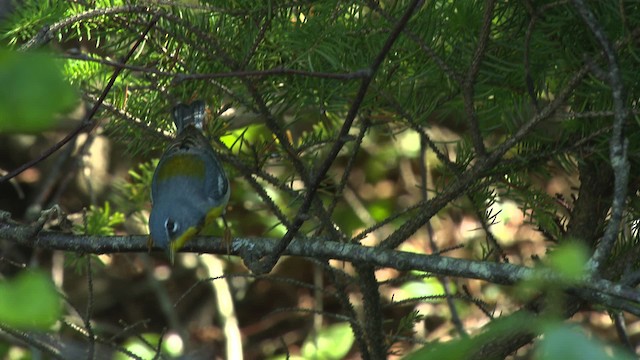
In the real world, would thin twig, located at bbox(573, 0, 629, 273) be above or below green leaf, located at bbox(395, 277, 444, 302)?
below

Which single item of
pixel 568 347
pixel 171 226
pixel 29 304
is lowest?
pixel 568 347

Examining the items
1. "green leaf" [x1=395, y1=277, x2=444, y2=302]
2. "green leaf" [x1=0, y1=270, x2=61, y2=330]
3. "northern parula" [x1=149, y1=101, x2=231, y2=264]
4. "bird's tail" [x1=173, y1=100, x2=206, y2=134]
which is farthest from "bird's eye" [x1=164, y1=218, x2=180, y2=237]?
"green leaf" [x1=395, y1=277, x2=444, y2=302]

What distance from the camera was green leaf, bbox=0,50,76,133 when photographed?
0.66 metres

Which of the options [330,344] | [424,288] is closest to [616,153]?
[330,344]

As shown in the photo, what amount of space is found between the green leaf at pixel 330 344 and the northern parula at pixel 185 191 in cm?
185

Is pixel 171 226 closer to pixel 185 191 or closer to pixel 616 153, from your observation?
pixel 185 191

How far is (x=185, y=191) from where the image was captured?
365 cm

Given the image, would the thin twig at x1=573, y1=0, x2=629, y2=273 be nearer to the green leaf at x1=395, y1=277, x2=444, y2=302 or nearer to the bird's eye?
the bird's eye

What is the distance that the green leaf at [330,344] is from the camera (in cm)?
512

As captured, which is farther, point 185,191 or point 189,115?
point 185,191

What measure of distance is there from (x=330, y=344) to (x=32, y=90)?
15.3 feet

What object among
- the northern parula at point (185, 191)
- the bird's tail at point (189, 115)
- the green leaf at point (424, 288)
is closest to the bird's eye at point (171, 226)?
the northern parula at point (185, 191)

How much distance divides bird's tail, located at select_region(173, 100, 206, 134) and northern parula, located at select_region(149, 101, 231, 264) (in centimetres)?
2

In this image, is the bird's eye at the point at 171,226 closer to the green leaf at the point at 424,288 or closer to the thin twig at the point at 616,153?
the thin twig at the point at 616,153
